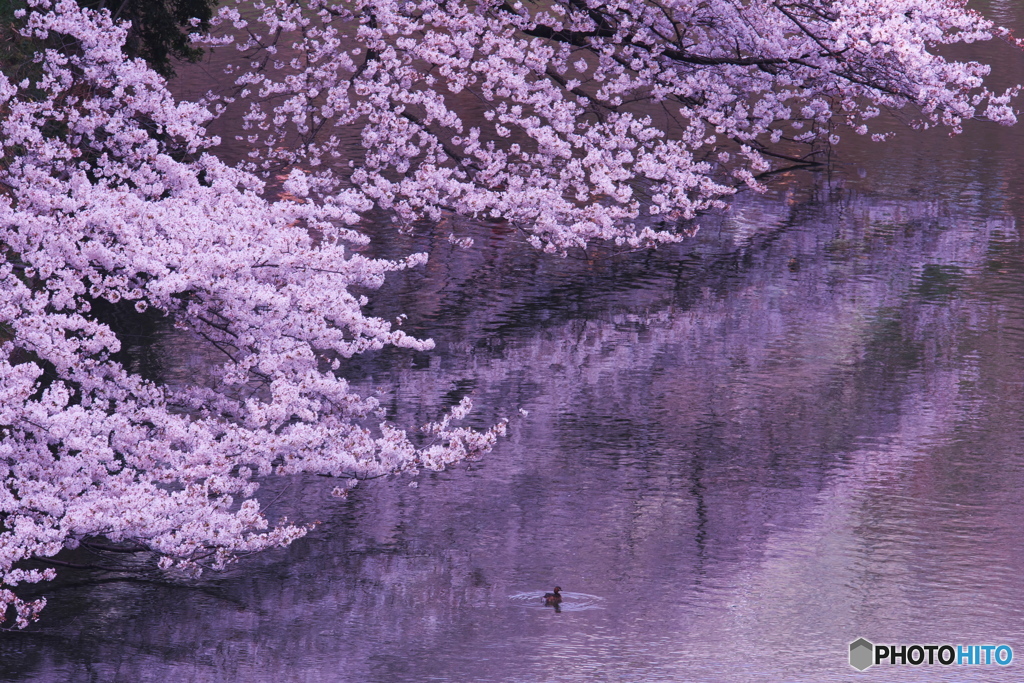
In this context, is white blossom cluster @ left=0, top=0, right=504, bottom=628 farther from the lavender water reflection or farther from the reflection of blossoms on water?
the reflection of blossoms on water

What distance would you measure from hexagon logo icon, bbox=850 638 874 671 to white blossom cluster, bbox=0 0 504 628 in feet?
8.97

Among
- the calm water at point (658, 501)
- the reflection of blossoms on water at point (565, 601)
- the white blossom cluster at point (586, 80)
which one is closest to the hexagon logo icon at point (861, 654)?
the calm water at point (658, 501)

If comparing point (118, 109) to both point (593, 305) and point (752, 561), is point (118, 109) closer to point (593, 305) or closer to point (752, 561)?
point (593, 305)

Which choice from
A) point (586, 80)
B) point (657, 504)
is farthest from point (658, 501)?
point (586, 80)

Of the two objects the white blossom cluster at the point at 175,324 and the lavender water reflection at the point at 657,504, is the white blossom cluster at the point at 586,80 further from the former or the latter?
the white blossom cluster at the point at 175,324

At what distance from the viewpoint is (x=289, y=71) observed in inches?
1200

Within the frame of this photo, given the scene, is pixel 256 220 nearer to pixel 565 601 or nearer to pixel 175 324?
pixel 175 324

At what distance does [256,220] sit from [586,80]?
7265 mm

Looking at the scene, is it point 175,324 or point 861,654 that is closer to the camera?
point 861,654

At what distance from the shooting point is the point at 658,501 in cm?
899

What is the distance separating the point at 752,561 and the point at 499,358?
4.43 meters

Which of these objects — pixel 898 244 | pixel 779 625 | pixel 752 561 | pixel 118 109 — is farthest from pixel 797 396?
pixel 118 109

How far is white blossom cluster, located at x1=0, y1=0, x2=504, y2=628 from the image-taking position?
7.58m

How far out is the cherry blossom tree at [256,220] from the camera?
7.82 m
